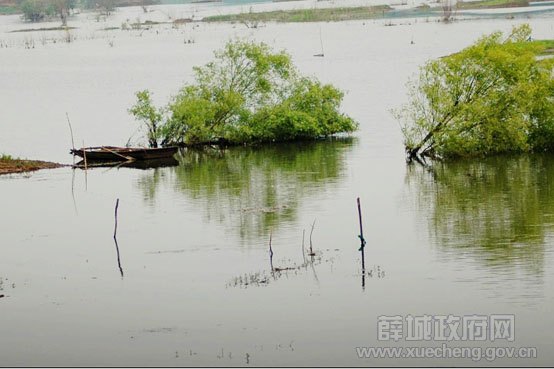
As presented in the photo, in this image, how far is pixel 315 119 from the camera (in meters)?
73.8

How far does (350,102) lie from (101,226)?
159 feet

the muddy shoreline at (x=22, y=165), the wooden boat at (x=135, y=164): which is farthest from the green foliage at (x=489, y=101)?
the muddy shoreline at (x=22, y=165)

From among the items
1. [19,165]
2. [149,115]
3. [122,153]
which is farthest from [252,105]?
[19,165]

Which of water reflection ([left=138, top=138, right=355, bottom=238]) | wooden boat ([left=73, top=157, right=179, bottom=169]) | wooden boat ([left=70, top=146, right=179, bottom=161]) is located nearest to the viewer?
water reflection ([left=138, top=138, right=355, bottom=238])

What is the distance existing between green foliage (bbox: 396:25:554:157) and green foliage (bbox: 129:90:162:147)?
18173mm

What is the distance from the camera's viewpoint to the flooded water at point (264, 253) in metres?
32.0

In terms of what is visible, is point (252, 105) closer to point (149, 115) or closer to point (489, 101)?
point (149, 115)

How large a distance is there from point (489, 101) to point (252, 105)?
18462 millimetres

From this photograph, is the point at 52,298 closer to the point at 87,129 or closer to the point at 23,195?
the point at 23,195

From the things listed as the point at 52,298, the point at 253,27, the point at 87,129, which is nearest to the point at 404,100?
the point at 87,129

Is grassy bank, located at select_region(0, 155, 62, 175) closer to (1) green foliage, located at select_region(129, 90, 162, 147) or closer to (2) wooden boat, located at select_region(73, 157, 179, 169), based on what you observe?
(2) wooden boat, located at select_region(73, 157, 179, 169)

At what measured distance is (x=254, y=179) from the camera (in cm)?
6134

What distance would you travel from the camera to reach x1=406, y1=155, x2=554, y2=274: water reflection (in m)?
42.1

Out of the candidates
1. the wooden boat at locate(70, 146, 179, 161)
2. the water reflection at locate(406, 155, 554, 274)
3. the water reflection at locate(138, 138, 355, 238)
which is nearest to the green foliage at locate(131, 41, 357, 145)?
the water reflection at locate(138, 138, 355, 238)
